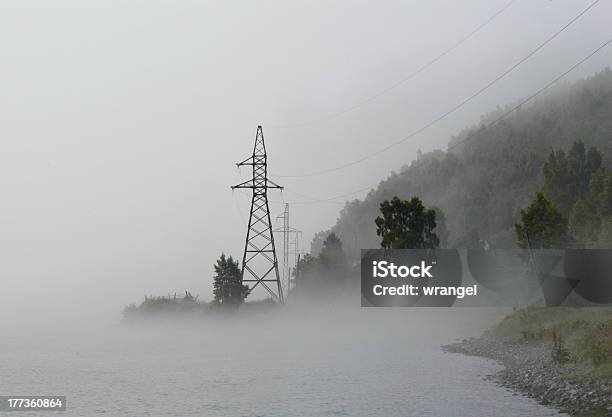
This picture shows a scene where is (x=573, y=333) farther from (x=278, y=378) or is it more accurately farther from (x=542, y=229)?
(x=542, y=229)

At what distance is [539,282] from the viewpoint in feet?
293

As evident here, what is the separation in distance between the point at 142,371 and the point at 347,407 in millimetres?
35210

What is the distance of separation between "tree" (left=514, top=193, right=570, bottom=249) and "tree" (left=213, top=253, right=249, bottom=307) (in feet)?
234

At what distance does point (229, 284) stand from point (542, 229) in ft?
250

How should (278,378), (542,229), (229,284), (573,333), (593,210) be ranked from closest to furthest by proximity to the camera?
(573,333) < (278,378) < (542,229) < (593,210) < (229,284)

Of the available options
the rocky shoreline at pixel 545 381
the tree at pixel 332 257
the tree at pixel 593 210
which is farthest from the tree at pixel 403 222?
the tree at pixel 332 257

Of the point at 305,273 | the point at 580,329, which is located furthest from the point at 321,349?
the point at 305,273

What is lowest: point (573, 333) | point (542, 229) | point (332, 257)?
point (573, 333)

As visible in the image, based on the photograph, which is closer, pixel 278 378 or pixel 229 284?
pixel 278 378

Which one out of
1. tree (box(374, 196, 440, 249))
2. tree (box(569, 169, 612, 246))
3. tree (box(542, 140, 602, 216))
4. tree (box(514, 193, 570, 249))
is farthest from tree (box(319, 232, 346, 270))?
tree (box(514, 193, 570, 249))

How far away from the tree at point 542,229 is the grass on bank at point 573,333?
15536 mm

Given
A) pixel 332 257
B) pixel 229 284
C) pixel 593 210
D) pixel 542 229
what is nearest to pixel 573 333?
pixel 542 229

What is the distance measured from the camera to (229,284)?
15262 cm

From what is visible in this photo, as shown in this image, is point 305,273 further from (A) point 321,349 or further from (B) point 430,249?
(A) point 321,349
